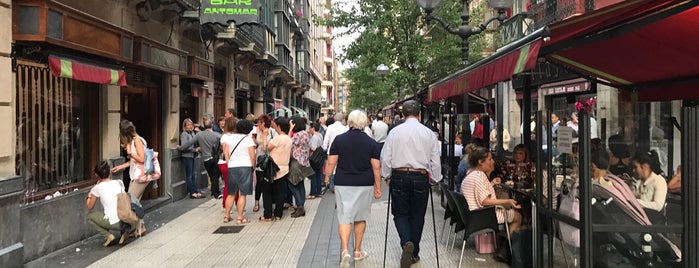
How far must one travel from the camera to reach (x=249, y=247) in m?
7.36

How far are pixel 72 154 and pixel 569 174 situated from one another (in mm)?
7044

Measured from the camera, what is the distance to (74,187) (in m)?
8.04

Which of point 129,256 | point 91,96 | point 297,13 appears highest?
point 297,13

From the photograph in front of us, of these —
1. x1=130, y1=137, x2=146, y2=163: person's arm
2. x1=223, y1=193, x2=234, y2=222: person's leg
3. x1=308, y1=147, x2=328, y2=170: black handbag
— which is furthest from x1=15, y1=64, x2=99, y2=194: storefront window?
x1=308, y1=147, x2=328, y2=170: black handbag

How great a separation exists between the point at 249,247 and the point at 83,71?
3.11m

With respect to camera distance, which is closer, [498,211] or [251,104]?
[498,211]

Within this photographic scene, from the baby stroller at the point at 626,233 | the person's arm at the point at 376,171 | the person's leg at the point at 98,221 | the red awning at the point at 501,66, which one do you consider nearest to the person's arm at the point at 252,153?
the person's leg at the point at 98,221

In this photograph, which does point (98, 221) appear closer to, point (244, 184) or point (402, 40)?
point (244, 184)

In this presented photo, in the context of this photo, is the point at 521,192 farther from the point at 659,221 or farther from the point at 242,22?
the point at 242,22

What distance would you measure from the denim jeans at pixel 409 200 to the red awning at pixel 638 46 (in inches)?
73.8

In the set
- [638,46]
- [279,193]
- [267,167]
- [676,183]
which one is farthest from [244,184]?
[676,183]

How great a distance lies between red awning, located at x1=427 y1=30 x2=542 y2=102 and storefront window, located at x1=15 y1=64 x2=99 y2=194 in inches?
212

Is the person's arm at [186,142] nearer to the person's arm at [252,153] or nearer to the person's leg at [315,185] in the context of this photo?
the person's leg at [315,185]

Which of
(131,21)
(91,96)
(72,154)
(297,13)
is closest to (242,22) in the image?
(131,21)
